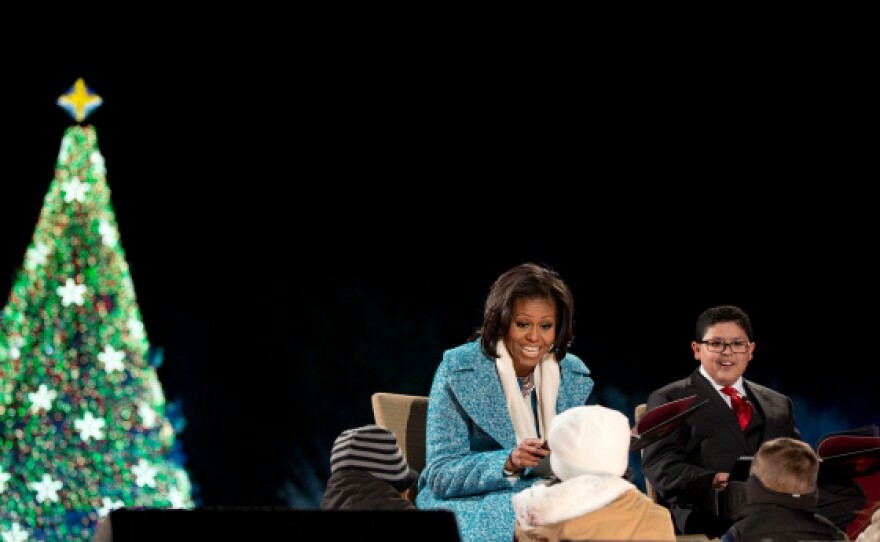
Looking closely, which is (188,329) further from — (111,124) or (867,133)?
(867,133)

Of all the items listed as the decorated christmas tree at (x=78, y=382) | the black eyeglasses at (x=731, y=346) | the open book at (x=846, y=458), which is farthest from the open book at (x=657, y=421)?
the decorated christmas tree at (x=78, y=382)

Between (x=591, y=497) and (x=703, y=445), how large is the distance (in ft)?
3.89

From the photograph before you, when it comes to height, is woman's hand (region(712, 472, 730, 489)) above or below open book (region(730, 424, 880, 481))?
below

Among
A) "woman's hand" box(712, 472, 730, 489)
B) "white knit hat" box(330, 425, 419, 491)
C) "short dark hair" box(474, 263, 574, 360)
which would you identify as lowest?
"woman's hand" box(712, 472, 730, 489)

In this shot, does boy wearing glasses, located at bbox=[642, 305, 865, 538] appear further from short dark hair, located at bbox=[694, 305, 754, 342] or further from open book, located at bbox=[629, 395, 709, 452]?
open book, located at bbox=[629, 395, 709, 452]

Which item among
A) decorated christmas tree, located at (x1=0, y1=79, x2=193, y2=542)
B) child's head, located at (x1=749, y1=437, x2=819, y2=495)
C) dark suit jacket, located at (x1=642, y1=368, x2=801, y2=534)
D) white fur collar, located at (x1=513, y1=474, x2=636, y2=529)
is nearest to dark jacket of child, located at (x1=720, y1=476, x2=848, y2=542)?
child's head, located at (x1=749, y1=437, x2=819, y2=495)

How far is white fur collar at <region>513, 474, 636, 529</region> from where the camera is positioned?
2229 mm

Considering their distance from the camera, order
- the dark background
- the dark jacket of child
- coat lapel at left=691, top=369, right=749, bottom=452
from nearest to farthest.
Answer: the dark jacket of child → coat lapel at left=691, top=369, right=749, bottom=452 → the dark background

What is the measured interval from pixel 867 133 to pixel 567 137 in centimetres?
150

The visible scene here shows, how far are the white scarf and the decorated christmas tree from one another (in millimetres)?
3042

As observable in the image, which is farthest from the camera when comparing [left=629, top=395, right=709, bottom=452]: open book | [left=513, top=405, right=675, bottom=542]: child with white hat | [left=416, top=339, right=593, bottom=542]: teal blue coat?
[left=416, top=339, right=593, bottom=542]: teal blue coat

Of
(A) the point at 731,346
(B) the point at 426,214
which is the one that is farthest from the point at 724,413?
(B) the point at 426,214

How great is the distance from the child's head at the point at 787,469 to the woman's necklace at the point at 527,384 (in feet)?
3.10

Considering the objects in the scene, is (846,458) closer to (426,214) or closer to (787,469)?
(787,469)
